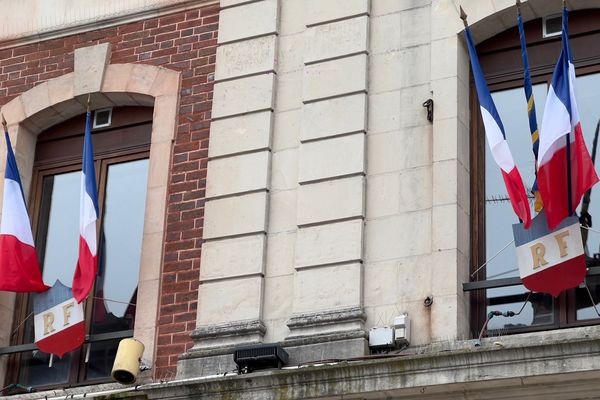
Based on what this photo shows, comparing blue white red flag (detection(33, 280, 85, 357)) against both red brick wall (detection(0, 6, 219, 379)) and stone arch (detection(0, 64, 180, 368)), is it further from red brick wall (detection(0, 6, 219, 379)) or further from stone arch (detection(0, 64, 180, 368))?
red brick wall (detection(0, 6, 219, 379))

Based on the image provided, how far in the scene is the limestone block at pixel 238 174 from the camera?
14508mm

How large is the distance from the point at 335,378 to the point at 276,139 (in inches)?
109

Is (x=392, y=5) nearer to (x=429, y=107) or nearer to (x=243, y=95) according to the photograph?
(x=429, y=107)

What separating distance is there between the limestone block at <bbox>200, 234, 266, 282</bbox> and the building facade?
0.02m

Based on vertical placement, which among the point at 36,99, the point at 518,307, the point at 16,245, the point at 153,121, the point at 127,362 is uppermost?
the point at 36,99

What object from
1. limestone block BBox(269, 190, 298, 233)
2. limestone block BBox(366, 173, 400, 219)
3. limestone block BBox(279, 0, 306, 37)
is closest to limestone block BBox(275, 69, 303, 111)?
limestone block BBox(279, 0, 306, 37)

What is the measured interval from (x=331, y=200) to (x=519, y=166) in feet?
5.48

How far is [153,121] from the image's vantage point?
15.5m

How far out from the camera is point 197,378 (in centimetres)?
1359

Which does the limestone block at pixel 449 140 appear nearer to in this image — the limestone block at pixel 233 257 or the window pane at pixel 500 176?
the window pane at pixel 500 176

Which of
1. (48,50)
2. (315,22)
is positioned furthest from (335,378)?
(48,50)

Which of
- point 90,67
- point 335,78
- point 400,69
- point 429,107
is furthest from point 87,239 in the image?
point 429,107

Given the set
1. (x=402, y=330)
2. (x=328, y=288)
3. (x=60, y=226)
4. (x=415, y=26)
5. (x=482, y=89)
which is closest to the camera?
(x=402, y=330)

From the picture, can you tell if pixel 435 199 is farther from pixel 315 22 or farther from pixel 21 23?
pixel 21 23
